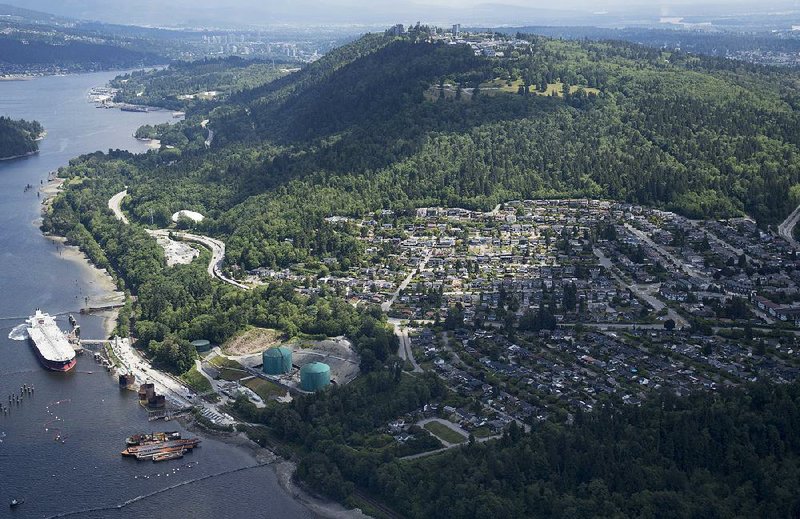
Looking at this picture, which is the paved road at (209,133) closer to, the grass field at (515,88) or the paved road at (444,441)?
the grass field at (515,88)

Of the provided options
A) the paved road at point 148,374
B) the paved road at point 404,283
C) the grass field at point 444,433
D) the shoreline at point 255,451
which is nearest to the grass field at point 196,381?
the paved road at point 148,374

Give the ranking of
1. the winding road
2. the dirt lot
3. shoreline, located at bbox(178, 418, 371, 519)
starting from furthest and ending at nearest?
the winding road < the dirt lot < shoreline, located at bbox(178, 418, 371, 519)

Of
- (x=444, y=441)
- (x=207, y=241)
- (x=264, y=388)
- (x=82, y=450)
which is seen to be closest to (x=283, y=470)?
(x=444, y=441)

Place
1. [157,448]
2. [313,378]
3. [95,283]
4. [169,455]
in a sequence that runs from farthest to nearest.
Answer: [95,283]
[313,378]
[157,448]
[169,455]

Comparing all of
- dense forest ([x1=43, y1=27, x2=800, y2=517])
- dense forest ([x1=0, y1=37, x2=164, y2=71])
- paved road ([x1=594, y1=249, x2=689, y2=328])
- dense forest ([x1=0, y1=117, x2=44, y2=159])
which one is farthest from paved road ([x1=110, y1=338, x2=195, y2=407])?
dense forest ([x1=0, y1=37, x2=164, y2=71])

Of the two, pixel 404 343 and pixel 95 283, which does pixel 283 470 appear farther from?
pixel 95 283

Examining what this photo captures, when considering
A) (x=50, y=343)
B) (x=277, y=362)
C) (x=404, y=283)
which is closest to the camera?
(x=277, y=362)

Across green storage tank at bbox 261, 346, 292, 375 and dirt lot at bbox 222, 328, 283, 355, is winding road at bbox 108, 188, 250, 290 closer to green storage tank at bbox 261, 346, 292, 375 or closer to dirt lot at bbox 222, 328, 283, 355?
dirt lot at bbox 222, 328, 283, 355

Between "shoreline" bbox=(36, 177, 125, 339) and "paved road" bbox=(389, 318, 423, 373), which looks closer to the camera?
"paved road" bbox=(389, 318, 423, 373)
